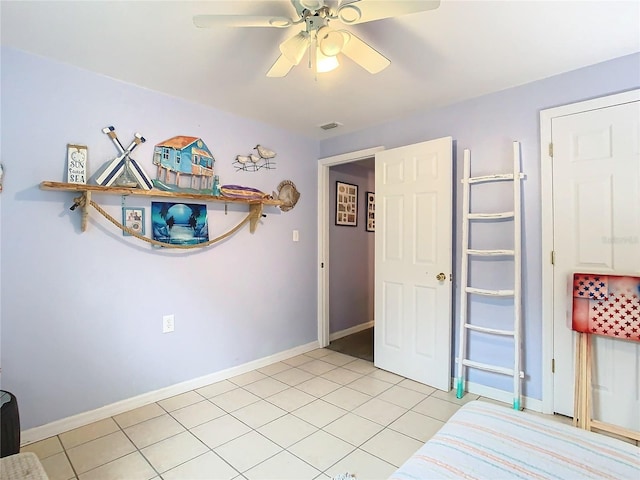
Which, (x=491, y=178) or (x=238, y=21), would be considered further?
(x=491, y=178)

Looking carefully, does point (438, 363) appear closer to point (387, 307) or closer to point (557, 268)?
point (387, 307)

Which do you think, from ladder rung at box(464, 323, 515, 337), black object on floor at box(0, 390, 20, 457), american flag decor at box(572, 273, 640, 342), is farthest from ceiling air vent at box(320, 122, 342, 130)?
black object on floor at box(0, 390, 20, 457)

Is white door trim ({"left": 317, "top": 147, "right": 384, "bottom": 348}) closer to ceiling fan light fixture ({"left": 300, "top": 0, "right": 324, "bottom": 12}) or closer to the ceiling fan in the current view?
the ceiling fan

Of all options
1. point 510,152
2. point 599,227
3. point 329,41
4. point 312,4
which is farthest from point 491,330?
point 312,4

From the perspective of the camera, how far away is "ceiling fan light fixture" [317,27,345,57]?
4.89 ft

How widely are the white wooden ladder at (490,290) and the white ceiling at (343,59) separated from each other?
1.99 ft

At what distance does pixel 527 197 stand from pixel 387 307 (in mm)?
1439

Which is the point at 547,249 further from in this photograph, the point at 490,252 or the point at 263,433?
the point at 263,433

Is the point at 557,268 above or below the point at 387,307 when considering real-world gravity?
above

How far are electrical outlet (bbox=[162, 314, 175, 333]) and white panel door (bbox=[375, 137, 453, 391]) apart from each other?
70.4 inches

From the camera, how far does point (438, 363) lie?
271cm

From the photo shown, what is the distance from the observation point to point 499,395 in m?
2.51

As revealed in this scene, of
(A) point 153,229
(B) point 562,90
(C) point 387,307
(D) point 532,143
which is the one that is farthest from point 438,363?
(A) point 153,229

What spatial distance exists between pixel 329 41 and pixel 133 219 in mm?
1808
